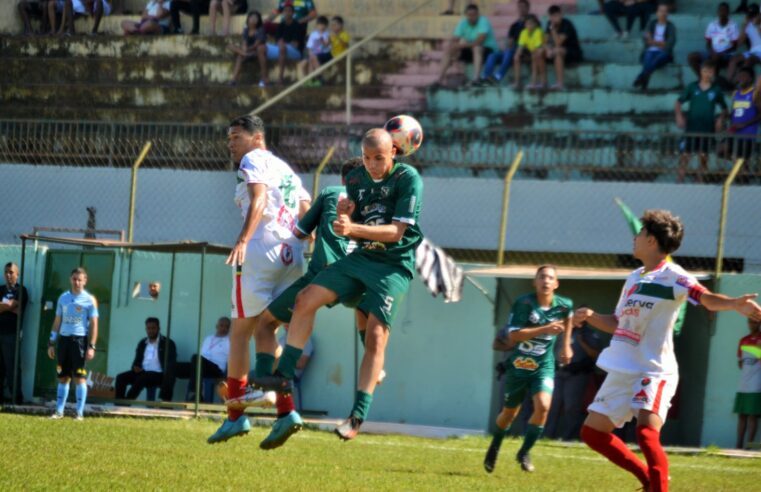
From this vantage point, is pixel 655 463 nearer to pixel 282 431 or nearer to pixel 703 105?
pixel 282 431

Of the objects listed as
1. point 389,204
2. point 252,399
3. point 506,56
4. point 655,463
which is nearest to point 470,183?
point 506,56

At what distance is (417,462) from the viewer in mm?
11938

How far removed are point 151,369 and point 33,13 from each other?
1210cm

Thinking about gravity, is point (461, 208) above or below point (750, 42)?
below

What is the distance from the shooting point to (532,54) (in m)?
22.2

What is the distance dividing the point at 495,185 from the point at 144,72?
8962 mm

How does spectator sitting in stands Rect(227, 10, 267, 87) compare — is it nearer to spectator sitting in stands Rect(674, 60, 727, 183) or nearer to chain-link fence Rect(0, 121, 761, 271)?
chain-link fence Rect(0, 121, 761, 271)

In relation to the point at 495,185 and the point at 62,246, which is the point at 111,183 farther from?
the point at 495,185

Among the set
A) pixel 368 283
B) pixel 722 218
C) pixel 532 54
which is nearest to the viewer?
pixel 368 283

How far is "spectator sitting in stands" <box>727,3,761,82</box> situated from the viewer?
811 inches

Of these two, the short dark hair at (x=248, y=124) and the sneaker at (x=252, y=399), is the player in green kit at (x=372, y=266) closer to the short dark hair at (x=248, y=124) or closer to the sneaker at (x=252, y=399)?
the sneaker at (x=252, y=399)

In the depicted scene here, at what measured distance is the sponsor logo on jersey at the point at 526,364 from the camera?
12164 mm

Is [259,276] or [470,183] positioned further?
[470,183]

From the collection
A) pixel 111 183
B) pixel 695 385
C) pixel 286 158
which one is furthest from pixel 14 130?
pixel 695 385
